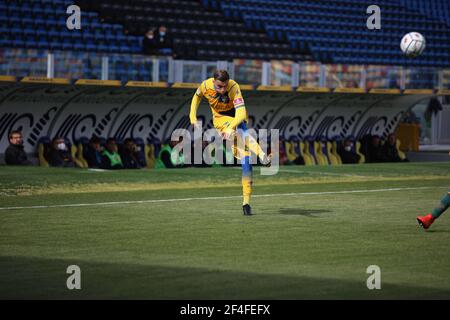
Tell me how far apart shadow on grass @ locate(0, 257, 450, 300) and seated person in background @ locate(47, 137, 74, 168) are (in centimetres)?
1464

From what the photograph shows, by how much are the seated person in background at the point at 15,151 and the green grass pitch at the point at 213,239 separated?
268 cm

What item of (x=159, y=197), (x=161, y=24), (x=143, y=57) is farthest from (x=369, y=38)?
(x=159, y=197)

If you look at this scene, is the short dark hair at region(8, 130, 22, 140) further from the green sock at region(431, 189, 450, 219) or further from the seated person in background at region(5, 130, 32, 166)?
the green sock at region(431, 189, 450, 219)

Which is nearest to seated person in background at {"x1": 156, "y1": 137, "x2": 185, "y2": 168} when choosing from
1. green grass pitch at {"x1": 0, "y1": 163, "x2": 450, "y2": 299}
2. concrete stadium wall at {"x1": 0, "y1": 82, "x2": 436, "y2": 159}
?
concrete stadium wall at {"x1": 0, "y1": 82, "x2": 436, "y2": 159}

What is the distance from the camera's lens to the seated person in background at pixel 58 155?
895 inches

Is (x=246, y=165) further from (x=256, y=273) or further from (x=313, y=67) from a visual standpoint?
(x=313, y=67)

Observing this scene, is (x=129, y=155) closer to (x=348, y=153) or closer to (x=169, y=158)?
(x=169, y=158)

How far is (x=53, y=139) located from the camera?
903 inches

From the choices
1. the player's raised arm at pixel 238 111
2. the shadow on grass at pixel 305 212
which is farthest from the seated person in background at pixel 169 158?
the player's raised arm at pixel 238 111

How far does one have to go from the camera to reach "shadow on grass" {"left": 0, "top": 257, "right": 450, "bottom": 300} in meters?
6.96

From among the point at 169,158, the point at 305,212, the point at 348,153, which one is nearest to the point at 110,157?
the point at 169,158

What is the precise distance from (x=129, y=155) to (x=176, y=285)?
16883 millimetres
